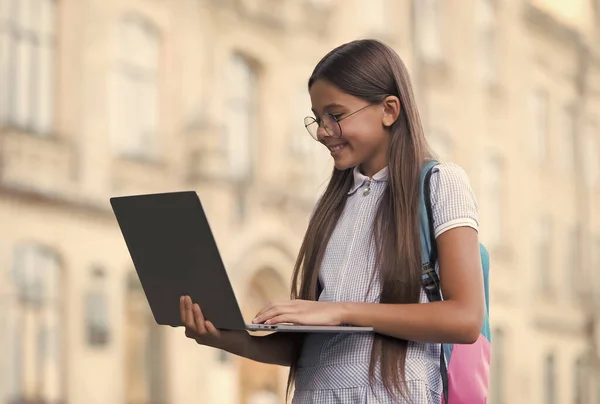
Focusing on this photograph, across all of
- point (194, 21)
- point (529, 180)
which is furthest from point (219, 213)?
point (529, 180)

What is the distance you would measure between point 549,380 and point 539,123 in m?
3.15

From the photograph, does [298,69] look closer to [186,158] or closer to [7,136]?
[186,158]

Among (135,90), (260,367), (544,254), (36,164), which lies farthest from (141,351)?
(544,254)

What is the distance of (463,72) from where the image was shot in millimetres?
12484

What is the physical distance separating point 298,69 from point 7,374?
166 inches

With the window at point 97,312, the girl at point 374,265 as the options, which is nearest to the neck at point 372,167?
the girl at point 374,265

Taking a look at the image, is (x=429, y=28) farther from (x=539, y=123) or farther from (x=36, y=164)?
(x=36, y=164)

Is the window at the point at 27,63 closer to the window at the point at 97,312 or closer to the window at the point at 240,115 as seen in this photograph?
the window at the point at 97,312

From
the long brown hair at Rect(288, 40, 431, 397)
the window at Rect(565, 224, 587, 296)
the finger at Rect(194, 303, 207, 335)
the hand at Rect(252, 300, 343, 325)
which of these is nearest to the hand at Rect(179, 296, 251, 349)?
the finger at Rect(194, 303, 207, 335)

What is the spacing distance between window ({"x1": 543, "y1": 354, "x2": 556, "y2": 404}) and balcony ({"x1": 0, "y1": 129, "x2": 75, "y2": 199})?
305 inches

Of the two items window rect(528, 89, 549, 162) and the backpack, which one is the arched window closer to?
window rect(528, 89, 549, 162)

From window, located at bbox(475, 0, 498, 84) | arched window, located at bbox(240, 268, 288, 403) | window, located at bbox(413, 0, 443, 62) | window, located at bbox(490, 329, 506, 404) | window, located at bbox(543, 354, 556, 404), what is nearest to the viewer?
arched window, located at bbox(240, 268, 288, 403)

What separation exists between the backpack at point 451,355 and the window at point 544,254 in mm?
11321

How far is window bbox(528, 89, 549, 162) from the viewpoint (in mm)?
13578
